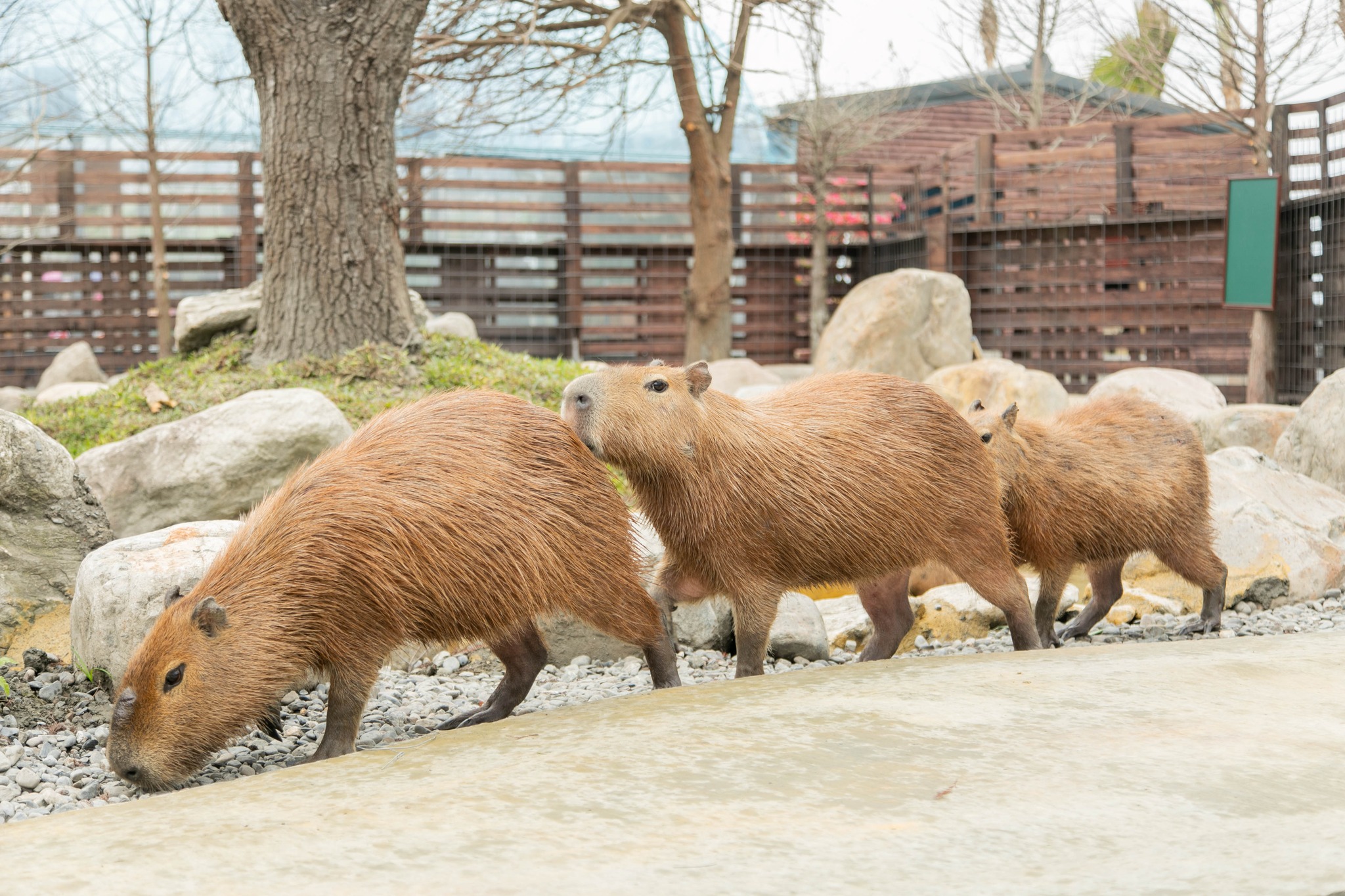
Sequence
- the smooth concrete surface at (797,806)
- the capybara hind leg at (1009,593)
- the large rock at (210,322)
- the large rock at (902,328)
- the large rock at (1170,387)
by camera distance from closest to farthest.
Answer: the smooth concrete surface at (797,806), the capybara hind leg at (1009,593), the large rock at (210,322), the large rock at (1170,387), the large rock at (902,328)

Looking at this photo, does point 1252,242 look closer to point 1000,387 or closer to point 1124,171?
point 1000,387

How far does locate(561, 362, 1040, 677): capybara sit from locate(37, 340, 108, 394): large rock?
14398 mm

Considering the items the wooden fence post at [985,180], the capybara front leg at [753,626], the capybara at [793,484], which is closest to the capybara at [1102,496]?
the capybara at [793,484]

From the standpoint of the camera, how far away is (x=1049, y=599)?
470 cm

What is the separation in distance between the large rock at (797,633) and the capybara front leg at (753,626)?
3.38 feet

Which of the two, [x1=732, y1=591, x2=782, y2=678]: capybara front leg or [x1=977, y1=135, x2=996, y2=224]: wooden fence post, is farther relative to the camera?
[x1=977, y1=135, x2=996, y2=224]: wooden fence post

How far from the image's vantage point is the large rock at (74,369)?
1600 cm

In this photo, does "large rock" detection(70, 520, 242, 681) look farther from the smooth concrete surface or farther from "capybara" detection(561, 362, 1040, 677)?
"capybara" detection(561, 362, 1040, 677)

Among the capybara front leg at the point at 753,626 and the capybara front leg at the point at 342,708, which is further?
the capybara front leg at the point at 753,626

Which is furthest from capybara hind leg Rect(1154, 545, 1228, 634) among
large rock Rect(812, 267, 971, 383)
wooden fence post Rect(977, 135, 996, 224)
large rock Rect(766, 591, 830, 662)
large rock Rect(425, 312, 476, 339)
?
large rock Rect(425, 312, 476, 339)

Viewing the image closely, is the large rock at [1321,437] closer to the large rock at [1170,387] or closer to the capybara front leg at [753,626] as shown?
the large rock at [1170,387]

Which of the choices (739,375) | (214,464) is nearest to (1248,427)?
(739,375)

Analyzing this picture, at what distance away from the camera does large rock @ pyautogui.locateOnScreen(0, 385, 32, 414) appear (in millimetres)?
12314

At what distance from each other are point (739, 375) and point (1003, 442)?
319 inches
